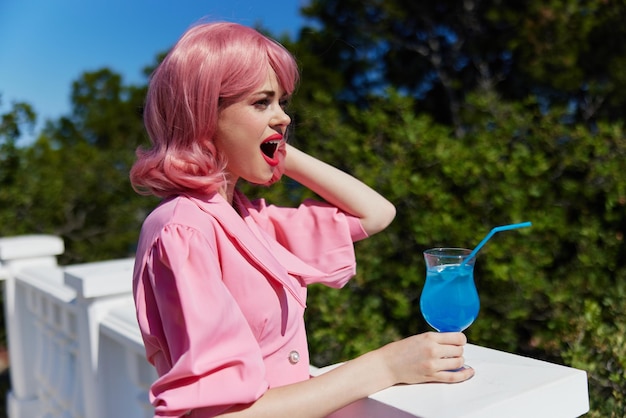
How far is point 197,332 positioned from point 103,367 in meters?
1.56

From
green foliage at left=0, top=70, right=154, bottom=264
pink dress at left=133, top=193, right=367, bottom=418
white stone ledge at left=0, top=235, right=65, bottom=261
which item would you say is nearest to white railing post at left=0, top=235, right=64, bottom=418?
white stone ledge at left=0, top=235, right=65, bottom=261

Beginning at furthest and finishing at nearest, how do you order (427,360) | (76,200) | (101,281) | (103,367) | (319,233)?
(76,200)
(103,367)
(101,281)
(319,233)
(427,360)

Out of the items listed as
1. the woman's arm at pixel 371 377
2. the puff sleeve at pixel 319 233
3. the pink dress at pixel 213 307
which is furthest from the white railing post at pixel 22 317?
the woman's arm at pixel 371 377

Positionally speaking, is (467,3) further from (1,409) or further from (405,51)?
(1,409)

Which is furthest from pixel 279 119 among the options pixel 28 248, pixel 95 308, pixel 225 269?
pixel 28 248

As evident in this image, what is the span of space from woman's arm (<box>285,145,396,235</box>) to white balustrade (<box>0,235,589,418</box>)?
48 centimetres

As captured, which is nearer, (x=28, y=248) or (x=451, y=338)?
(x=451, y=338)

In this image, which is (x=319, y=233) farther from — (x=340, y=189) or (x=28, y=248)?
(x=28, y=248)

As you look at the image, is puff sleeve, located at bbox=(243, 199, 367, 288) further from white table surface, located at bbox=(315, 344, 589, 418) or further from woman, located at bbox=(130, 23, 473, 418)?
white table surface, located at bbox=(315, 344, 589, 418)

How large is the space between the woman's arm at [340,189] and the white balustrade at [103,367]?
479 millimetres

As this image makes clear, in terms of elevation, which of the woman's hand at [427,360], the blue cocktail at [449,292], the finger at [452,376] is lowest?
the finger at [452,376]

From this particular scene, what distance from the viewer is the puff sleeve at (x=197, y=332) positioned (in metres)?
1.10

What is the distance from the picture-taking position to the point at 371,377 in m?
1.13

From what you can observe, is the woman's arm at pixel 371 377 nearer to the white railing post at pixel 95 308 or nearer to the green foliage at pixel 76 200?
the white railing post at pixel 95 308
